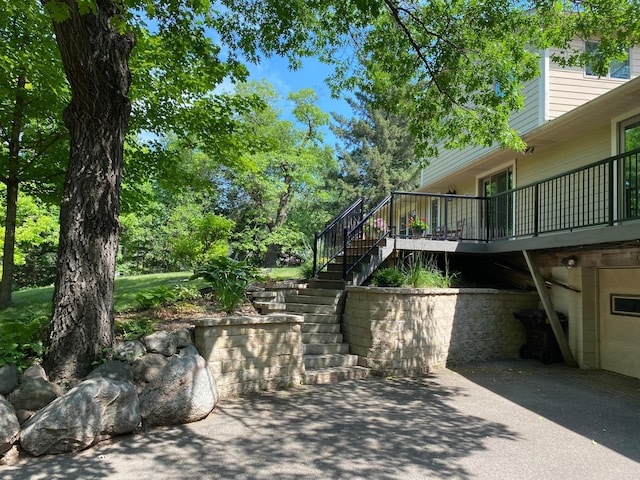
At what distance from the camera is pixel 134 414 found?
4012 mm

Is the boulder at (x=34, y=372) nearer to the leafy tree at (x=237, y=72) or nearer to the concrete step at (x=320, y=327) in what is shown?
the leafy tree at (x=237, y=72)

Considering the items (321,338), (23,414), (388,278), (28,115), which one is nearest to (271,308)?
(321,338)

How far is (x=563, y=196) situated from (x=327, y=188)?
20.7 metres

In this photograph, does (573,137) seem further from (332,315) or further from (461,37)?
(332,315)

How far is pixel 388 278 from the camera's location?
7.37m

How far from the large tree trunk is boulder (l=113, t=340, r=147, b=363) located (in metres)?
0.15

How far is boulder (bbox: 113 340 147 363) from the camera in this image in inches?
176

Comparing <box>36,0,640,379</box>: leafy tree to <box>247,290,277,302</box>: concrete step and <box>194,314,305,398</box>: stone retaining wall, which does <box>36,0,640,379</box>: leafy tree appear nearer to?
<box>194,314,305,398</box>: stone retaining wall

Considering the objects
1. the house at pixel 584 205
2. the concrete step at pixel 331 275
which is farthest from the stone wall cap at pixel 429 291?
the concrete step at pixel 331 275

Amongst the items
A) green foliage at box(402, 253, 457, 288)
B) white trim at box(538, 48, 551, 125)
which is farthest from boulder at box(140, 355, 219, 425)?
white trim at box(538, 48, 551, 125)

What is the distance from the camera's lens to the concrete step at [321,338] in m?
Answer: 6.77

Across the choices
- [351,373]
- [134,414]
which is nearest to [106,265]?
[134,414]

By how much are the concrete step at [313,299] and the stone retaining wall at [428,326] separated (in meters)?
0.34

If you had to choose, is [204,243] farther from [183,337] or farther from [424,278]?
[424,278]
